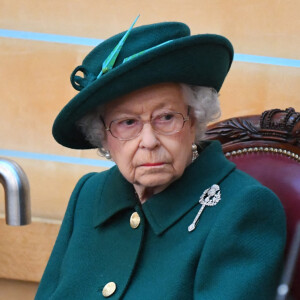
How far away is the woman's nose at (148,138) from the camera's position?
70.2 inches

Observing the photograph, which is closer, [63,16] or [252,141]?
[252,141]

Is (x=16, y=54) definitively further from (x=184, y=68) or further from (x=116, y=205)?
(x=184, y=68)

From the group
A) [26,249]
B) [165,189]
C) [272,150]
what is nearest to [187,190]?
[165,189]

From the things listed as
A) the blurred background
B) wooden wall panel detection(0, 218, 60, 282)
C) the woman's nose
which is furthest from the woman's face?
wooden wall panel detection(0, 218, 60, 282)

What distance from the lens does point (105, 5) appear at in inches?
119

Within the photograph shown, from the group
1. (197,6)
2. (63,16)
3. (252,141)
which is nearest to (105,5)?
(63,16)

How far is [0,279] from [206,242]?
5.99ft

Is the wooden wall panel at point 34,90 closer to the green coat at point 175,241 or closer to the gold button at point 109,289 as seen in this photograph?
the green coat at point 175,241

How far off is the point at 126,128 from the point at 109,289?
18.3 inches

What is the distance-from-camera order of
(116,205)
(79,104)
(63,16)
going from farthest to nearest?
(63,16)
(116,205)
(79,104)

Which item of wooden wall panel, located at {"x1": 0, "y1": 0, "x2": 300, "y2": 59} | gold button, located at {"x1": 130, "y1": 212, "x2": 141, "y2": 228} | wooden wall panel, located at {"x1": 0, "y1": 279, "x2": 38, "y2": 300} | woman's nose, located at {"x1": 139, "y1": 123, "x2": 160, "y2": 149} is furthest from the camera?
wooden wall panel, located at {"x1": 0, "y1": 279, "x2": 38, "y2": 300}

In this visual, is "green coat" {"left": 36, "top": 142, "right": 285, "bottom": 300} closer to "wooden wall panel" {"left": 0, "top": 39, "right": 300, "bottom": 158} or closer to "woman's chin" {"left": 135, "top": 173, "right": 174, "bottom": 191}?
A: "woman's chin" {"left": 135, "top": 173, "right": 174, "bottom": 191}

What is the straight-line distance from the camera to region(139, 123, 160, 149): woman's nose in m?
1.78

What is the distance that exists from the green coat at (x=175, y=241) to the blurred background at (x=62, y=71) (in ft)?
3.01
